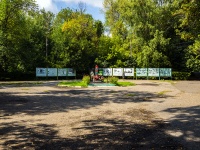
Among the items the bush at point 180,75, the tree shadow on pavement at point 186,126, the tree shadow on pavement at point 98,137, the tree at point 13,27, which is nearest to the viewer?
the tree shadow on pavement at point 98,137

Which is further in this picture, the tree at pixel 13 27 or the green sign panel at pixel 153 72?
the green sign panel at pixel 153 72

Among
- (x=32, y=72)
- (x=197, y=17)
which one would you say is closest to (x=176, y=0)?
(x=197, y=17)

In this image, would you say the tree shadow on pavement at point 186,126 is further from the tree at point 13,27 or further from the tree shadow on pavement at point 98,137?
the tree at point 13,27

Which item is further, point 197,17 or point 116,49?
point 116,49

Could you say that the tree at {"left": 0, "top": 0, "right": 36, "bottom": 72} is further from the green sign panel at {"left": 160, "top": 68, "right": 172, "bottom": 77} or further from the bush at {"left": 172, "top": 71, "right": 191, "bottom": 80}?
the bush at {"left": 172, "top": 71, "right": 191, "bottom": 80}

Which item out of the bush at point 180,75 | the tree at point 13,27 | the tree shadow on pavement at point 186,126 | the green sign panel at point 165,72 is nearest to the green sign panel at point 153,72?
the green sign panel at point 165,72

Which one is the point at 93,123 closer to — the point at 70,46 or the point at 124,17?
the point at 70,46

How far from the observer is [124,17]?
145ft

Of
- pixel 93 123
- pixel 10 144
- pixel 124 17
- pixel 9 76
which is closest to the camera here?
pixel 10 144

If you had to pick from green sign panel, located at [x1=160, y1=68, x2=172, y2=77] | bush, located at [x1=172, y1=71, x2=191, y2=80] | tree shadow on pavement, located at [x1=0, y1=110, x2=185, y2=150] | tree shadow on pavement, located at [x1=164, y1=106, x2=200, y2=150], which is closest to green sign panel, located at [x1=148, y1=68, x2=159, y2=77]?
green sign panel, located at [x1=160, y1=68, x2=172, y2=77]

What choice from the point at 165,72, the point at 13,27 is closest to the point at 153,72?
the point at 165,72

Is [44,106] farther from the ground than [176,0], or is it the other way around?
[176,0]

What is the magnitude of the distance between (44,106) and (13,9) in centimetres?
2778

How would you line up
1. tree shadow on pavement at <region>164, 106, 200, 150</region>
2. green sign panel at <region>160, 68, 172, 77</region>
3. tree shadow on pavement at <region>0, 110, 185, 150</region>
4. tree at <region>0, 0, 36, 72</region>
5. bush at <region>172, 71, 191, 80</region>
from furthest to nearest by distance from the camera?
bush at <region>172, 71, 191, 80</region> → green sign panel at <region>160, 68, 172, 77</region> → tree at <region>0, 0, 36, 72</region> → tree shadow on pavement at <region>164, 106, 200, 150</region> → tree shadow on pavement at <region>0, 110, 185, 150</region>
